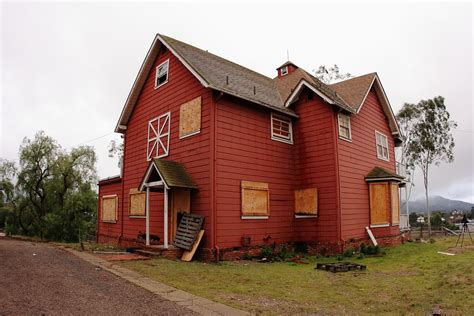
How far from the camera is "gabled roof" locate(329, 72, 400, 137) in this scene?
1811 cm

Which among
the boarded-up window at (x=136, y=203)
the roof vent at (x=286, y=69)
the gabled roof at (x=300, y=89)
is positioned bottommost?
the boarded-up window at (x=136, y=203)

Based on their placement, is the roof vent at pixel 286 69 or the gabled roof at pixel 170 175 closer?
the gabled roof at pixel 170 175

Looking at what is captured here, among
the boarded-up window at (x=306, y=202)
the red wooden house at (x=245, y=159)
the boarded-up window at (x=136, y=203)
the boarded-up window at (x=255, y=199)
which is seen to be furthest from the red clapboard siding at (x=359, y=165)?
the boarded-up window at (x=136, y=203)

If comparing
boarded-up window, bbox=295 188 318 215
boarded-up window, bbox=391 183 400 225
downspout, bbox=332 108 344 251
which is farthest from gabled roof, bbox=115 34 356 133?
boarded-up window, bbox=391 183 400 225

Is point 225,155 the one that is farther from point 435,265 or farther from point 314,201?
point 435,265

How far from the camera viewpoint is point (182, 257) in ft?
43.8

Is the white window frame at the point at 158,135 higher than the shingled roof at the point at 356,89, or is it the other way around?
the shingled roof at the point at 356,89

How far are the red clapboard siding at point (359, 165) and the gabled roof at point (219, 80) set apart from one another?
2.19 m

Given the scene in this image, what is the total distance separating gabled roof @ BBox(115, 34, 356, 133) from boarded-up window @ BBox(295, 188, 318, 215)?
368cm

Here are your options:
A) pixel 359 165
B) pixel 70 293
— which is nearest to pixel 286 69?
pixel 359 165

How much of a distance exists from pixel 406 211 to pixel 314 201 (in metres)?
10.3

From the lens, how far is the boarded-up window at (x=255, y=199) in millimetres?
14518

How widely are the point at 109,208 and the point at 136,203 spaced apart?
3.75 metres

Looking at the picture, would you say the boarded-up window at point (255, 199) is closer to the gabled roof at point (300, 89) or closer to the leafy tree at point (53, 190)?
the gabled roof at point (300, 89)
